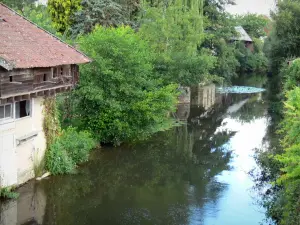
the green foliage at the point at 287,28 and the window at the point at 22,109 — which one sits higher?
the green foliage at the point at 287,28

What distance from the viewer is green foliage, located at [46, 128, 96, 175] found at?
1895 cm

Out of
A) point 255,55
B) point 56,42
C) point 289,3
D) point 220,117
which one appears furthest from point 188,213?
point 255,55

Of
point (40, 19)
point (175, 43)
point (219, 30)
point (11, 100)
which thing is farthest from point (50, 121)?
point (219, 30)

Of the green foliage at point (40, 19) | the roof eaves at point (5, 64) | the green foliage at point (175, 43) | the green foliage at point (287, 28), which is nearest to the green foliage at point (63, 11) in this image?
the green foliage at point (40, 19)

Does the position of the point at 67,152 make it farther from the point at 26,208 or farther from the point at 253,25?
the point at 253,25

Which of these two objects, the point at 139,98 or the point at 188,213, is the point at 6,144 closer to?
the point at 188,213

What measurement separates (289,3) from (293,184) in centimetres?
3750

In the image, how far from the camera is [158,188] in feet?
61.0

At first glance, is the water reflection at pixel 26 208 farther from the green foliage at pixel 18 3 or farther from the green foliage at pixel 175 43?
the green foliage at pixel 18 3

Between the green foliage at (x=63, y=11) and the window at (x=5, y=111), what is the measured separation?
26.9 metres

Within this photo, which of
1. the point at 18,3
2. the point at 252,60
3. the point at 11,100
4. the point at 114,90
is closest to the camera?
the point at 11,100

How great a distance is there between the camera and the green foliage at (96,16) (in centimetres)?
4017

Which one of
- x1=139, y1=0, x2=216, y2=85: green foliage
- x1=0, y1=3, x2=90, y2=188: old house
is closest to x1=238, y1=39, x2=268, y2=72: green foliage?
x1=139, y1=0, x2=216, y2=85: green foliage

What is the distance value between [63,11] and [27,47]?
27.1 m
